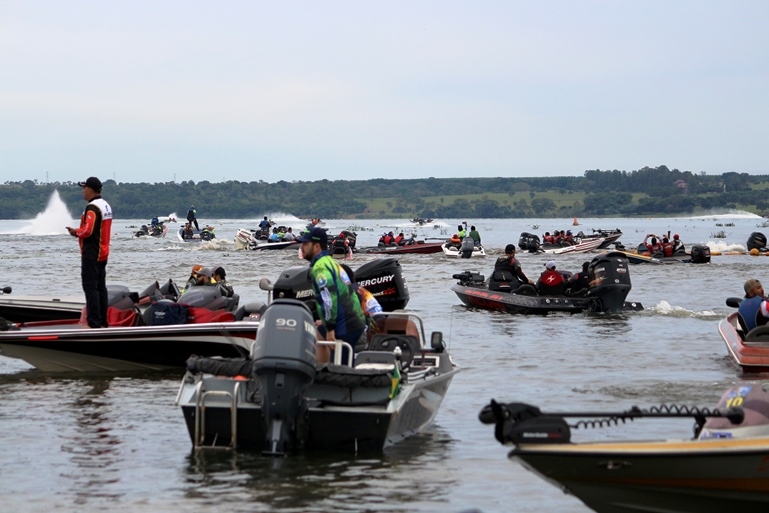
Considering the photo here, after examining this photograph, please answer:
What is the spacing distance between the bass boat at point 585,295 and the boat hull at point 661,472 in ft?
54.7

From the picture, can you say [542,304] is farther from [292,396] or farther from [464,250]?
[464,250]

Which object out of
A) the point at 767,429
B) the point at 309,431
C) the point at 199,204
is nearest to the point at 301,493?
the point at 309,431

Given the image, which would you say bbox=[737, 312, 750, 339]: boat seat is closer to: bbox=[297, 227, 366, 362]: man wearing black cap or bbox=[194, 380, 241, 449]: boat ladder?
bbox=[297, 227, 366, 362]: man wearing black cap

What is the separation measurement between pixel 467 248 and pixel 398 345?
4033cm

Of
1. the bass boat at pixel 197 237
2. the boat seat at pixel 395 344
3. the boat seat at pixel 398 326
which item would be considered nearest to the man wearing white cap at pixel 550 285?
the boat seat at pixel 398 326

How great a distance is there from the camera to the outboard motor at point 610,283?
23.5 meters

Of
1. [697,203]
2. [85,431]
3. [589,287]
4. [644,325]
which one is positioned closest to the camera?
[85,431]

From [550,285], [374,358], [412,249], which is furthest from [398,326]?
[412,249]

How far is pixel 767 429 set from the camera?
24.3 ft

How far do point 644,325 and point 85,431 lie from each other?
13523mm

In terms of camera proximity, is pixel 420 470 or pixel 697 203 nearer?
pixel 420 470

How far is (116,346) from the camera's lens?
48.2ft

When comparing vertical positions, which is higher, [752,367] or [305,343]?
[305,343]

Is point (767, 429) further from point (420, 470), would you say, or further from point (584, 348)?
point (584, 348)
